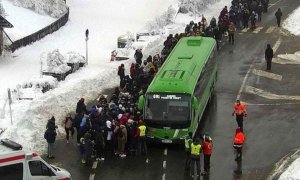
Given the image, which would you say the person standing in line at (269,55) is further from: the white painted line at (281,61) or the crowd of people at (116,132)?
the crowd of people at (116,132)

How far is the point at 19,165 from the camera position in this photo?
17.3 metres

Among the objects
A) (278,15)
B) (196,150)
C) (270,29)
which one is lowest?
(196,150)

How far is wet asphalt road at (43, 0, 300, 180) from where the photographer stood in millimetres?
21766

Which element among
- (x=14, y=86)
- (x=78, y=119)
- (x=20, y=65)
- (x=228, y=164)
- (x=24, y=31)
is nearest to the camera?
(x=228, y=164)

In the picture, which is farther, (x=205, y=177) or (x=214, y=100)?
(x=214, y=100)

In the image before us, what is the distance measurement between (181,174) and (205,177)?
3.12ft

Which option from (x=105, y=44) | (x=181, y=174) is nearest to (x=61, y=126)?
(x=181, y=174)

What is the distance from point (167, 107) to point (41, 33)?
75.9 feet

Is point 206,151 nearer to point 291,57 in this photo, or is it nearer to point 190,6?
point 291,57

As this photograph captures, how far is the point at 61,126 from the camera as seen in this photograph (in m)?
26.7

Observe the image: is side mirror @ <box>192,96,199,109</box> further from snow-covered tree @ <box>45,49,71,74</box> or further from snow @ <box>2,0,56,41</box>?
snow @ <box>2,0,56,41</box>

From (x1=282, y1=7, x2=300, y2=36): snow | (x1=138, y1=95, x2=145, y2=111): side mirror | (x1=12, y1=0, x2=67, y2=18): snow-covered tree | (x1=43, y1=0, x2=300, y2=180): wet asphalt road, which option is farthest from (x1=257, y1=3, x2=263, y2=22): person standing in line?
(x1=138, y1=95, x2=145, y2=111): side mirror

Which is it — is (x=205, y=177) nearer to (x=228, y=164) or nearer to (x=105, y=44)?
(x=228, y=164)

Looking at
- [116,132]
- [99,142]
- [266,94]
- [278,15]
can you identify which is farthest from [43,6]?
[99,142]
